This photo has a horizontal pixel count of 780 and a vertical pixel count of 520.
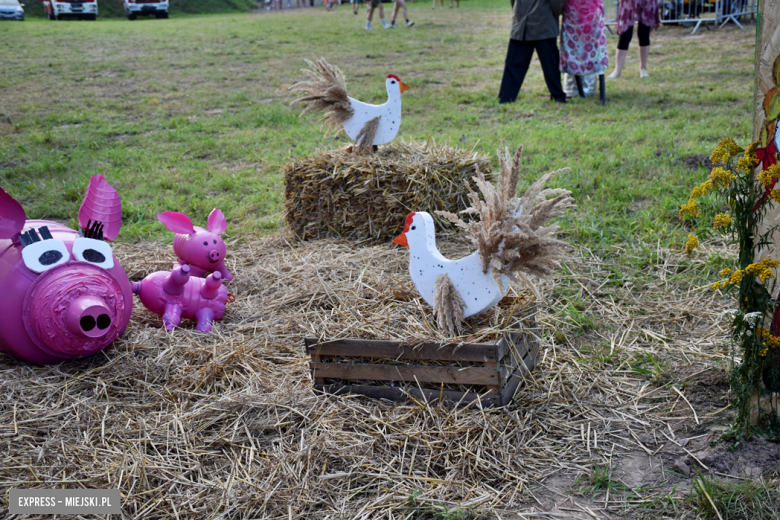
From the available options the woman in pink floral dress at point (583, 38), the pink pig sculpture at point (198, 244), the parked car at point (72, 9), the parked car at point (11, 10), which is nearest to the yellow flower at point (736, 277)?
the pink pig sculpture at point (198, 244)

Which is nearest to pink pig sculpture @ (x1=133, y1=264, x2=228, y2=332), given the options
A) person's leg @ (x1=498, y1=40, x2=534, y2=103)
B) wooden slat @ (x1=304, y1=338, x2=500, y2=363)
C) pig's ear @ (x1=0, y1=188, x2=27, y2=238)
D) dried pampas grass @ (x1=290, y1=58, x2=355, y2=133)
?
pig's ear @ (x1=0, y1=188, x2=27, y2=238)

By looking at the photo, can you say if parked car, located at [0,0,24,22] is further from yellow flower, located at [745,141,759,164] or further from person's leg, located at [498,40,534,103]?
yellow flower, located at [745,141,759,164]

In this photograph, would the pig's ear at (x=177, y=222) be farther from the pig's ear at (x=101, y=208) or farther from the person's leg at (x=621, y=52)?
the person's leg at (x=621, y=52)

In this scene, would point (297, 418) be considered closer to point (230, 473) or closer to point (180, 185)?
point (230, 473)

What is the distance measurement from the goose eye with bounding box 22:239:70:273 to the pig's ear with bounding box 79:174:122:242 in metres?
0.20

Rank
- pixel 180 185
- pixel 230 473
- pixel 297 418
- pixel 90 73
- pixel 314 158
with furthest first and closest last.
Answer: pixel 90 73
pixel 180 185
pixel 314 158
pixel 297 418
pixel 230 473

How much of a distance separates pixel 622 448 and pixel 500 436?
0.50m

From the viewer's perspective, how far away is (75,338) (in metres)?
2.99

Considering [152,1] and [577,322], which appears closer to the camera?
[577,322]

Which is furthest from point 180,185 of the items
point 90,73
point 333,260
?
point 90,73

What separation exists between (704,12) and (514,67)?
10.6m

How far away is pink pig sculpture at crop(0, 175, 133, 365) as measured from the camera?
115 inches

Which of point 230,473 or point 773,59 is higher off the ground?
point 773,59

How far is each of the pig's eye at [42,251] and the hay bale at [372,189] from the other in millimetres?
2061
